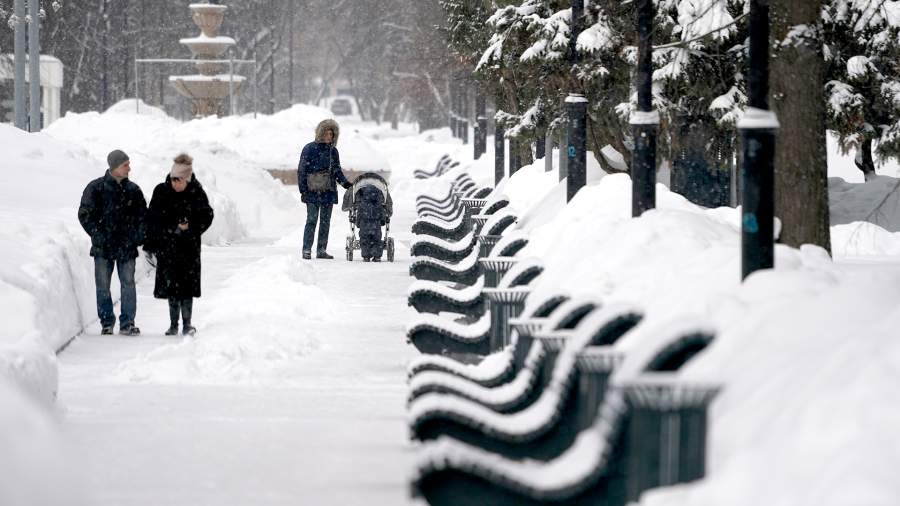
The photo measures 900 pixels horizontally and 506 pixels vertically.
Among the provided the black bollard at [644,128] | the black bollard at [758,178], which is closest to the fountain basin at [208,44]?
the black bollard at [644,128]

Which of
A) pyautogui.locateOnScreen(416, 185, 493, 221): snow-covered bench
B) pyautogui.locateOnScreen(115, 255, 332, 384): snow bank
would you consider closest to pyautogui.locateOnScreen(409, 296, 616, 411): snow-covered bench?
pyautogui.locateOnScreen(115, 255, 332, 384): snow bank

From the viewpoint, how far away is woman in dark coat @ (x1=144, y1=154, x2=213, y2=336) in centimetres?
1314

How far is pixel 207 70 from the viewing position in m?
58.9

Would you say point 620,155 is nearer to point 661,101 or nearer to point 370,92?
point 661,101

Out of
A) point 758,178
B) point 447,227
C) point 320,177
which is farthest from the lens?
point 447,227

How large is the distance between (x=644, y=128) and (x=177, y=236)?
3776 millimetres

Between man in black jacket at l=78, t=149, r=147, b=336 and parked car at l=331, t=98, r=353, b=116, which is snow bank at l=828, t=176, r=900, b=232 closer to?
man in black jacket at l=78, t=149, r=147, b=336

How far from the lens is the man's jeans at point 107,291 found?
13352 mm

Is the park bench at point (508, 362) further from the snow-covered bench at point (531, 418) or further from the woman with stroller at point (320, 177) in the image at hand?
the woman with stroller at point (320, 177)

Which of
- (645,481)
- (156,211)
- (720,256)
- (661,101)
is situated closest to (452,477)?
(645,481)

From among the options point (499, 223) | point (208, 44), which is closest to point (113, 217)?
point (499, 223)

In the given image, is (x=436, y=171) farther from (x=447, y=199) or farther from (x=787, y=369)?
(x=787, y=369)

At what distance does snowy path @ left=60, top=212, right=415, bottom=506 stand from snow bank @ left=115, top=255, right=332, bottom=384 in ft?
0.06

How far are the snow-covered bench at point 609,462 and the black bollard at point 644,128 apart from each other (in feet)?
20.4
